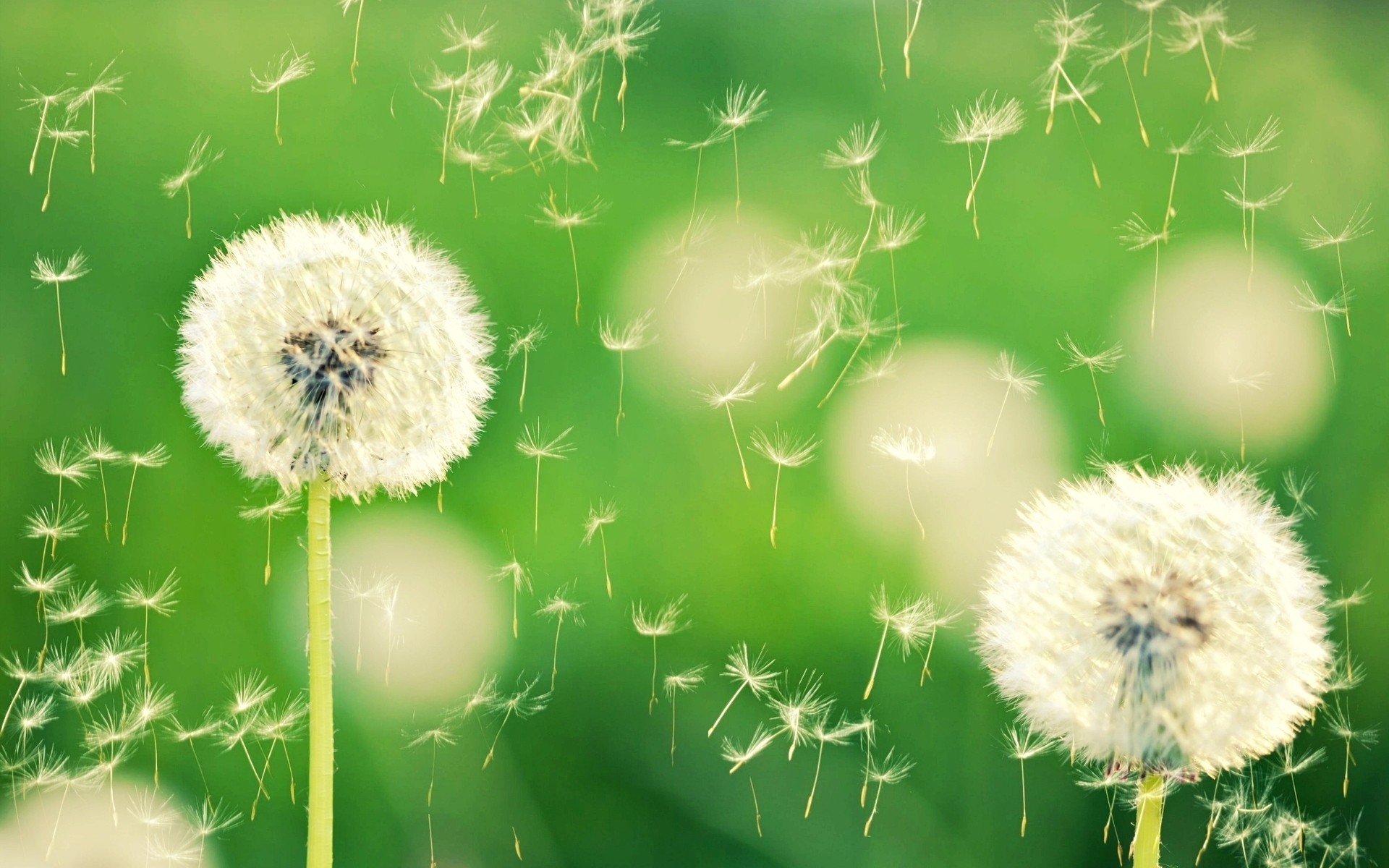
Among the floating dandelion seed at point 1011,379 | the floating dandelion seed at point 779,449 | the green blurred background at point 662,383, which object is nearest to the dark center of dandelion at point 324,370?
the green blurred background at point 662,383

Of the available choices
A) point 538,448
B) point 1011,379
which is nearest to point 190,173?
point 538,448

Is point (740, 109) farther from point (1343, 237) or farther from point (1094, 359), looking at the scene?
point (1343, 237)

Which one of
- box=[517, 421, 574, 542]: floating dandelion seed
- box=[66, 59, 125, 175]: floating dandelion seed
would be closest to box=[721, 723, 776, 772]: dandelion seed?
box=[517, 421, 574, 542]: floating dandelion seed

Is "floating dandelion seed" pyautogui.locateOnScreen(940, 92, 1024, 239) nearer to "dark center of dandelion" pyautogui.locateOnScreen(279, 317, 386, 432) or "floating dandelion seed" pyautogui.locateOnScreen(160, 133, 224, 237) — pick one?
"dark center of dandelion" pyautogui.locateOnScreen(279, 317, 386, 432)

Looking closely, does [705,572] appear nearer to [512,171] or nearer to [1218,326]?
[512,171]

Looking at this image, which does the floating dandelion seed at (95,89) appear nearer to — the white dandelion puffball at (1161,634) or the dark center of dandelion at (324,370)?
the dark center of dandelion at (324,370)
